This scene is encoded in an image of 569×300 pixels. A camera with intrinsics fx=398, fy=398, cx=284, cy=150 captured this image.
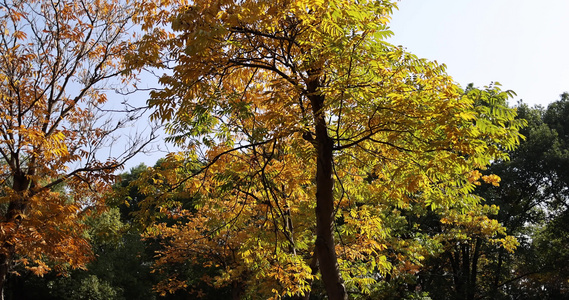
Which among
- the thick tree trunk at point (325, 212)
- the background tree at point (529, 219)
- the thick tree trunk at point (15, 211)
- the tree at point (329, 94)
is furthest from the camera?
the background tree at point (529, 219)

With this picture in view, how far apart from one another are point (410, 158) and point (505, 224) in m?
12.7

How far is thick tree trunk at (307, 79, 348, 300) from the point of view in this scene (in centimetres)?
466

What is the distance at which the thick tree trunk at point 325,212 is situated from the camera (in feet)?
15.3

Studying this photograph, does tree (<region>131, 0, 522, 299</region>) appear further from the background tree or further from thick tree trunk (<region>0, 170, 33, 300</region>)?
the background tree

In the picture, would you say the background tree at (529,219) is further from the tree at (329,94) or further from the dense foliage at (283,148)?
the tree at (329,94)

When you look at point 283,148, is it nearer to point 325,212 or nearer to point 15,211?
point 325,212

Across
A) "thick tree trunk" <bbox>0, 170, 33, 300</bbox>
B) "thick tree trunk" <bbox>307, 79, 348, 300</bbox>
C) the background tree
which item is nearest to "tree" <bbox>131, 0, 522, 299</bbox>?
"thick tree trunk" <bbox>307, 79, 348, 300</bbox>

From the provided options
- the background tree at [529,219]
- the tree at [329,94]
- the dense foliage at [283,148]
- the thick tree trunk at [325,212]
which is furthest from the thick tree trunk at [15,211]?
the background tree at [529,219]

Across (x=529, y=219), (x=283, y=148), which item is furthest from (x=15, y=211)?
(x=529, y=219)

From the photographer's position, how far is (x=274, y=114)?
4.65 metres

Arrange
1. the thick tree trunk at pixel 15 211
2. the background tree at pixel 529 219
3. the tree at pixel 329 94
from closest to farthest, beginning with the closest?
the tree at pixel 329 94
the thick tree trunk at pixel 15 211
the background tree at pixel 529 219

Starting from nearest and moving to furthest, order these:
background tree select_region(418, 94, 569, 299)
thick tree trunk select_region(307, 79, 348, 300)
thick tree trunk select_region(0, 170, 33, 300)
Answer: thick tree trunk select_region(307, 79, 348, 300), thick tree trunk select_region(0, 170, 33, 300), background tree select_region(418, 94, 569, 299)

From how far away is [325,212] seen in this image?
4828 mm

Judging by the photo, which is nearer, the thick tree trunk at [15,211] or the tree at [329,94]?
the tree at [329,94]
